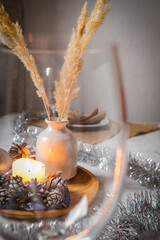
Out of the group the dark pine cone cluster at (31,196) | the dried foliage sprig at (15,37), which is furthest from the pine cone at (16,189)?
the dried foliage sprig at (15,37)

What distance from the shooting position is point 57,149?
22cm

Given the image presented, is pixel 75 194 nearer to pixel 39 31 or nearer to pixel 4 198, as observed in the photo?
pixel 4 198

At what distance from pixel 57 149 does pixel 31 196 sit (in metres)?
0.06

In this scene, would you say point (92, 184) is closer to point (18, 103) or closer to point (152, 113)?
point (18, 103)

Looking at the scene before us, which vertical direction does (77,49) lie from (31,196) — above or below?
above

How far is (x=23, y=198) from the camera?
17 cm

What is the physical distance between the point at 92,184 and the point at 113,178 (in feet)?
0.14

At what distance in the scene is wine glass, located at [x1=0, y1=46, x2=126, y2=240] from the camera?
0.48ft

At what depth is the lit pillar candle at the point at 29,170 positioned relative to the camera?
0.21 meters

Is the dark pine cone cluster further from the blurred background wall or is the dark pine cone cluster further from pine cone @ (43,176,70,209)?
the blurred background wall

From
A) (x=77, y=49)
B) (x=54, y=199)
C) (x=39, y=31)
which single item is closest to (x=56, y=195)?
(x=54, y=199)

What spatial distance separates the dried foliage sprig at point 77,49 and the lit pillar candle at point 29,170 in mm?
58

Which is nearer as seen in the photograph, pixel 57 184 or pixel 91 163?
pixel 57 184

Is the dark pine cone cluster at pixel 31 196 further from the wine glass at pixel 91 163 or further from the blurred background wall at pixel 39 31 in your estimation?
the blurred background wall at pixel 39 31
